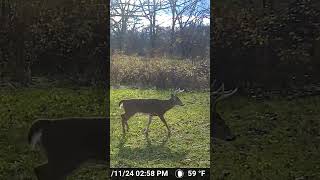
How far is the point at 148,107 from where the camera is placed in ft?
9.90

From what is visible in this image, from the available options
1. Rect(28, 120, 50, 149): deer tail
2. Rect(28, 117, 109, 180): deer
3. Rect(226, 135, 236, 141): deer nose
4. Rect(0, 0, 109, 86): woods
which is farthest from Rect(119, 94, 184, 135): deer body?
Rect(28, 120, 50, 149): deer tail

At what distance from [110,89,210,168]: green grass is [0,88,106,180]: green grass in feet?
0.50

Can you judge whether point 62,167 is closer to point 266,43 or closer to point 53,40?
point 53,40

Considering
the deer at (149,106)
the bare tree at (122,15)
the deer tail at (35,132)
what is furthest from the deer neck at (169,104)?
the deer tail at (35,132)

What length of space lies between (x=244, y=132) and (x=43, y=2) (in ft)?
4.93

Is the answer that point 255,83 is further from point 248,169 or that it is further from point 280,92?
point 248,169

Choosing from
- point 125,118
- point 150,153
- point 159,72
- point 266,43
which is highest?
point 266,43

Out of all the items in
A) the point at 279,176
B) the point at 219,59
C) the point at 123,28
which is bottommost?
the point at 279,176

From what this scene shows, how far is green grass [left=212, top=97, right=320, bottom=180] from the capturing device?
120 inches

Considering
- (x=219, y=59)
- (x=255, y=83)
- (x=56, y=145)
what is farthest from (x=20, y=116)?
(x=255, y=83)

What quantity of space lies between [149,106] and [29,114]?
0.75 metres

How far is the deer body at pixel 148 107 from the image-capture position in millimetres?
2969

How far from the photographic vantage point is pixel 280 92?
10.2 feet

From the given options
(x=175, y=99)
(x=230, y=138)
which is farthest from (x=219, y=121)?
(x=175, y=99)
